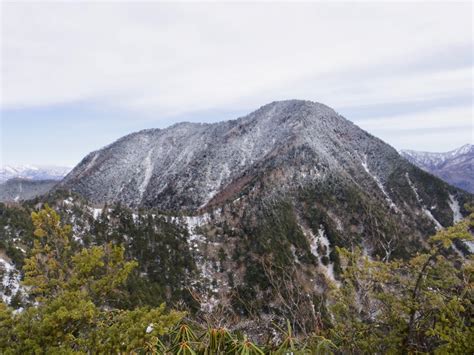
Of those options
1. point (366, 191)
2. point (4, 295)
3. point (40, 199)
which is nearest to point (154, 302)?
point (4, 295)

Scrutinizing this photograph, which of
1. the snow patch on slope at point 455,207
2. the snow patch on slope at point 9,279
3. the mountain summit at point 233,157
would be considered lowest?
the snow patch on slope at point 455,207

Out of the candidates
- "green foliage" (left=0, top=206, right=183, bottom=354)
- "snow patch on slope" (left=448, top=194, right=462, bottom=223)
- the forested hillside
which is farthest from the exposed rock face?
"green foliage" (left=0, top=206, right=183, bottom=354)

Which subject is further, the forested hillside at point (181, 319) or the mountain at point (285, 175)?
the mountain at point (285, 175)

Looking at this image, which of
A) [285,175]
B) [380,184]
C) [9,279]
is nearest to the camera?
[9,279]

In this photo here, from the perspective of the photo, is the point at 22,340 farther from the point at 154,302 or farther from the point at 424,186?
the point at 424,186

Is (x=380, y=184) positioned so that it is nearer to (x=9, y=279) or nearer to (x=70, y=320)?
(x=9, y=279)

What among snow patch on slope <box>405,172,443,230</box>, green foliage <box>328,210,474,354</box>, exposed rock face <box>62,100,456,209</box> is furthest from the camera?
snow patch on slope <box>405,172,443,230</box>

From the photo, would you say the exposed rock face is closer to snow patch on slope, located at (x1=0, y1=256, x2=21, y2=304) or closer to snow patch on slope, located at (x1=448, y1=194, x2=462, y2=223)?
snow patch on slope, located at (x1=448, y1=194, x2=462, y2=223)

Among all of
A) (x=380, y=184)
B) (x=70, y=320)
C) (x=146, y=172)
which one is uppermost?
(x=146, y=172)

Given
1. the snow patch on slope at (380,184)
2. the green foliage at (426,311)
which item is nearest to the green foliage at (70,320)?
the green foliage at (426,311)

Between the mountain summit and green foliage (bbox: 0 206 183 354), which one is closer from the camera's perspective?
green foliage (bbox: 0 206 183 354)

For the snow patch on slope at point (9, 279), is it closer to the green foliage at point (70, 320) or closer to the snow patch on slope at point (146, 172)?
the green foliage at point (70, 320)

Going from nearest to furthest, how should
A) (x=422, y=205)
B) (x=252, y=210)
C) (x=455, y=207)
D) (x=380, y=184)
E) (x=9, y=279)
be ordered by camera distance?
(x=9, y=279)
(x=252, y=210)
(x=422, y=205)
(x=380, y=184)
(x=455, y=207)

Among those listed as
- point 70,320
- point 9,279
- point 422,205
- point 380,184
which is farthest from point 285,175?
point 70,320
